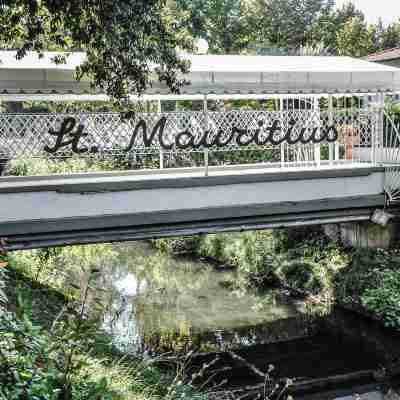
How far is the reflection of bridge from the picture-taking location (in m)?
8.06

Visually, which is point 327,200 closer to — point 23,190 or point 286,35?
point 23,190

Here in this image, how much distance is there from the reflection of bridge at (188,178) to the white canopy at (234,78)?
18 mm

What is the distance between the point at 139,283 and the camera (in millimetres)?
12750

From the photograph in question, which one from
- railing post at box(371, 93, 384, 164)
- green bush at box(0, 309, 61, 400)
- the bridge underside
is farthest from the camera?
railing post at box(371, 93, 384, 164)

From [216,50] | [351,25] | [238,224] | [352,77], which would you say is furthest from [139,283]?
[351,25]

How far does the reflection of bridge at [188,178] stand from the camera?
8062 millimetres

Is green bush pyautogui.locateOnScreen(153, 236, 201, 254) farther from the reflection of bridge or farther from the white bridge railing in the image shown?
the reflection of bridge

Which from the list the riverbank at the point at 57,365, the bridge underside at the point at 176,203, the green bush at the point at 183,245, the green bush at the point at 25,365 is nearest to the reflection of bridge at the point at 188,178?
the bridge underside at the point at 176,203

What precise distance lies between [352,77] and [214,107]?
30.0 feet

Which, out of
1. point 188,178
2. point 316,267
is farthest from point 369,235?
point 188,178

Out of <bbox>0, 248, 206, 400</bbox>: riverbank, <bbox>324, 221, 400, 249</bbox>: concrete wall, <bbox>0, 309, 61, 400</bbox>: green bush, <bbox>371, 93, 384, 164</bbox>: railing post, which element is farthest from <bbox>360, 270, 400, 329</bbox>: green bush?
<bbox>0, 309, 61, 400</bbox>: green bush

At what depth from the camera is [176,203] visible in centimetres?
871

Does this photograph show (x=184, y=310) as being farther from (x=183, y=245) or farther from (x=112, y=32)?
(x=112, y=32)

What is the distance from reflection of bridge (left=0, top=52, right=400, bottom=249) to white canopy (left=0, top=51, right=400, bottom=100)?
18 millimetres
